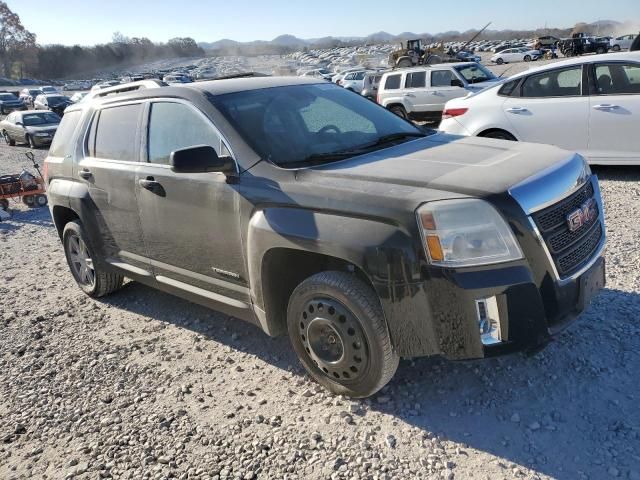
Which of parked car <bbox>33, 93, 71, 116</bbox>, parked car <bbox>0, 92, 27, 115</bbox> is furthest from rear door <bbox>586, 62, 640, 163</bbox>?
parked car <bbox>0, 92, 27, 115</bbox>

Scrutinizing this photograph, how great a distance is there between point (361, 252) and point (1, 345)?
11.1 ft

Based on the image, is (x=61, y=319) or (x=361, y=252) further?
(x=61, y=319)

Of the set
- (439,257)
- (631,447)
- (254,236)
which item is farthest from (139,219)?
(631,447)

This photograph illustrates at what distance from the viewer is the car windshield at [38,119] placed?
2108cm

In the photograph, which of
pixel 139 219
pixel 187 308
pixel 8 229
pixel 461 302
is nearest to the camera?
pixel 461 302

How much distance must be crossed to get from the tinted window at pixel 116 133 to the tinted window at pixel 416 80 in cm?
1200

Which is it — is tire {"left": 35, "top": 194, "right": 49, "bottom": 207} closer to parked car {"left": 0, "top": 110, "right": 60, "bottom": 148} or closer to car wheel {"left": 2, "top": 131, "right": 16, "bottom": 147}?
parked car {"left": 0, "top": 110, "right": 60, "bottom": 148}

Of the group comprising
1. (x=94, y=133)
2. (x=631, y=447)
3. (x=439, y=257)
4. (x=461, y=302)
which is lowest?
(x=631, y=447)

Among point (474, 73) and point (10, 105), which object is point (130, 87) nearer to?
point (474, 73)

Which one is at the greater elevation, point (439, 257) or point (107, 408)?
point (439, 257)

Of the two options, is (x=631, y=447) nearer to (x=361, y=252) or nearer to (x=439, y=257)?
(x=439, y=257)

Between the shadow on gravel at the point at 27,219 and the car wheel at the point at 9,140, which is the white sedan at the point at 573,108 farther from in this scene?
the car wheel at the point at 9,140

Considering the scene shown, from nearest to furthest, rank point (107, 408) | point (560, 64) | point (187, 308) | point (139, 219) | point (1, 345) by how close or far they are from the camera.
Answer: point (107, 408)
point (139, 219)
point (1, 345)
point (187, 308)
point (560, 64)

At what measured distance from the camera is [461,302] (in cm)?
261
